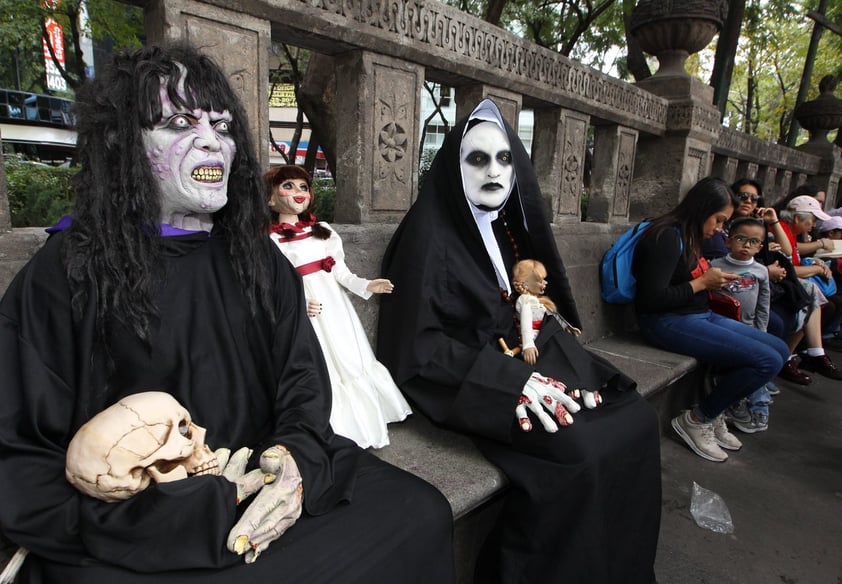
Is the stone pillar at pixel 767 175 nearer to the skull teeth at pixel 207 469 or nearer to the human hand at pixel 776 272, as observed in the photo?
the human hand at pixel 776 272

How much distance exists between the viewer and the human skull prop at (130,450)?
1.21 m

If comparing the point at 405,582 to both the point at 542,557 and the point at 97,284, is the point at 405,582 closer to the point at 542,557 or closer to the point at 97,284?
the point at 542,557

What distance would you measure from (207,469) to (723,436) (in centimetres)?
356

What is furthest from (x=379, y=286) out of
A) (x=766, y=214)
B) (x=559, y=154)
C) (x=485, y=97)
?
(x=766, y=214)

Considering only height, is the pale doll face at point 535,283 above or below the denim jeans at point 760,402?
above

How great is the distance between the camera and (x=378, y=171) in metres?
2.63

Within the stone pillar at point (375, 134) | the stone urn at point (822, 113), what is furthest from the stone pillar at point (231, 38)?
the stone urn at point (822, 113)

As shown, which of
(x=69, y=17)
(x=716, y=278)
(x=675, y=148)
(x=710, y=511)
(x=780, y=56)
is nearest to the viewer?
(x=710, y=511)

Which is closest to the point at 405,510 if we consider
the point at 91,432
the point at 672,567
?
the point at 91,432

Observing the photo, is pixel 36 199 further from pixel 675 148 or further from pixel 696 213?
pixel 675 148

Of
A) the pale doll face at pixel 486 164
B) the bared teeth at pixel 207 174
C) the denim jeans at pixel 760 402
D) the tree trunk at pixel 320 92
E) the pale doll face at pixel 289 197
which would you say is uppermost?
the tree trunk at pixel 320 92

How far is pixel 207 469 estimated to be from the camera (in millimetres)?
1363

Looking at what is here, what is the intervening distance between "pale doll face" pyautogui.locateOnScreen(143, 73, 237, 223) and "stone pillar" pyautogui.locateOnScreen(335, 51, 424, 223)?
3.40 ft

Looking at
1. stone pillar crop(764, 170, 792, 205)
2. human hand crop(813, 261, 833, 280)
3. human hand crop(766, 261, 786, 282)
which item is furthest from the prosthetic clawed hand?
stone pillar crop(764, 170, 792, 205)
